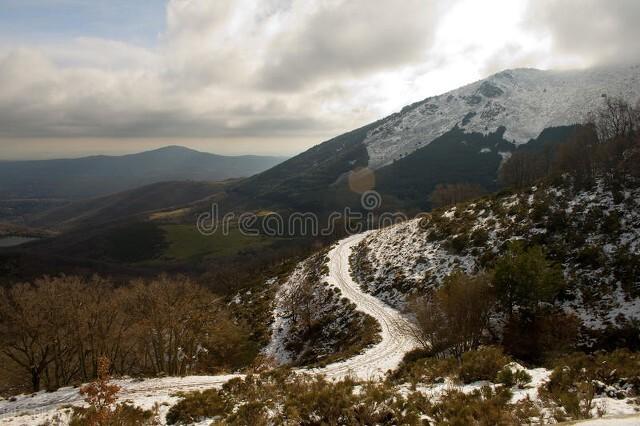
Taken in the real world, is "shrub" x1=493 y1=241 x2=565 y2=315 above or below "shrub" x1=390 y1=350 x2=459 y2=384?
above

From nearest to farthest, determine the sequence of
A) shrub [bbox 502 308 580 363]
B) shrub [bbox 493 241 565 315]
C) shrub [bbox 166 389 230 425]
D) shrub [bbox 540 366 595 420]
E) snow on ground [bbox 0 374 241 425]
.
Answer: shrub [bbox 540 366 595 420] < shrub [bbox 166 389 230 425] < snow on ground [bbox 0 374 241 425] < shrub [bbox 502 308 580 363] < shrub [bbox 493 241 565 315]

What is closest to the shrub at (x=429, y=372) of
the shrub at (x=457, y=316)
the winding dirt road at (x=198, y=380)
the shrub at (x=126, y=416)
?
the winding dirt road at (x=198, y=380)

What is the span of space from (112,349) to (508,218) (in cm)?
4947

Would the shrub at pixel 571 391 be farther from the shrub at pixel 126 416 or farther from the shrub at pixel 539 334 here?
the shrub at pixel 126 416

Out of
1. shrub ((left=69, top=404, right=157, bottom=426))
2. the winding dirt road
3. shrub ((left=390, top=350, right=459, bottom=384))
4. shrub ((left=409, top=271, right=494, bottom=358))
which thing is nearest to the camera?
shrub ((left=69, top=404, right=157, bottom=426))

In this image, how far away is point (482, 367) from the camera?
1775 centimetres

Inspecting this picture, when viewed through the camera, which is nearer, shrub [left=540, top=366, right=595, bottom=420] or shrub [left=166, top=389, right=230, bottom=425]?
shrub [left=540, top=366, right=595, bottom=420]

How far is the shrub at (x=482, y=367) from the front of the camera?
1738 centimetres

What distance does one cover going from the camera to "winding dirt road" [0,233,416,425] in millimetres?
19062

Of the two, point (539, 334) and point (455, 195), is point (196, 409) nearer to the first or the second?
point (539, 334)

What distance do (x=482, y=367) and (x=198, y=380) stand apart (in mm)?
17019

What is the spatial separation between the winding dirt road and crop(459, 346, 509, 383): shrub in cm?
502

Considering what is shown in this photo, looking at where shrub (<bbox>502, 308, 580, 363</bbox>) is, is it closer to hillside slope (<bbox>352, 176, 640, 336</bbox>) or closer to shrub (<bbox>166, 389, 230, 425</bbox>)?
hillside slope (<bbox>352, 176, 640, 336</bbox>)

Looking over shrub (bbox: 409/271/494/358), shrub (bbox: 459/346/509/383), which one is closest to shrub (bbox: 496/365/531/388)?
shrub (bbox: 459/346/509/383)
